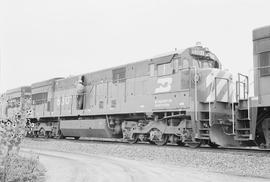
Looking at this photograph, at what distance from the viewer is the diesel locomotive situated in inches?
431

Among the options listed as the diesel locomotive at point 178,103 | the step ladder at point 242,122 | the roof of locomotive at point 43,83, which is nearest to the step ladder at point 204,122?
the diesel locomotive at point 178,103

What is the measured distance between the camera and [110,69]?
58.5 feet

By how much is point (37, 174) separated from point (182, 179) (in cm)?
313

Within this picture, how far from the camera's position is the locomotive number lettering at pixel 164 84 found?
549 inches

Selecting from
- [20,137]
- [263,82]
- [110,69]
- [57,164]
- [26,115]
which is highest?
[110,69]

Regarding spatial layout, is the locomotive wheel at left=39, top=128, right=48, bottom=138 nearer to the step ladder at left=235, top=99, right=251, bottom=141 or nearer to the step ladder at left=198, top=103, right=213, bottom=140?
the step ladder at left=198, top=103, right=213, bottom=140

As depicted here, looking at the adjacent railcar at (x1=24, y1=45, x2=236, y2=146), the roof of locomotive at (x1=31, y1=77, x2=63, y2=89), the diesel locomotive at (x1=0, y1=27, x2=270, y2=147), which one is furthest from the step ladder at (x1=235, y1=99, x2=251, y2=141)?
the roof of locomotive at (x1=31, y1=77, x2=63, y2=89)

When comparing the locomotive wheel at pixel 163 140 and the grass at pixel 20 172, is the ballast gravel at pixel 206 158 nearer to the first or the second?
the locomotive wheel at pixel 163 140

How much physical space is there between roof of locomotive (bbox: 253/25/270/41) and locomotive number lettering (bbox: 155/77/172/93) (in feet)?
13.0

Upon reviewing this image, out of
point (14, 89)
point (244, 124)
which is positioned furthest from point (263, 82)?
point (14, 89)

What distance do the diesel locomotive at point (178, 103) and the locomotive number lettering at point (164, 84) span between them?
41 mm

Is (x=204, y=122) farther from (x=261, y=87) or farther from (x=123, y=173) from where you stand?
(x=123, y=173)

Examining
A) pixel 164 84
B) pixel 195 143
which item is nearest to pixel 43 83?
pixel 164 84

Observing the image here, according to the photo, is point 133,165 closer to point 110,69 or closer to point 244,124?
point 244,124
